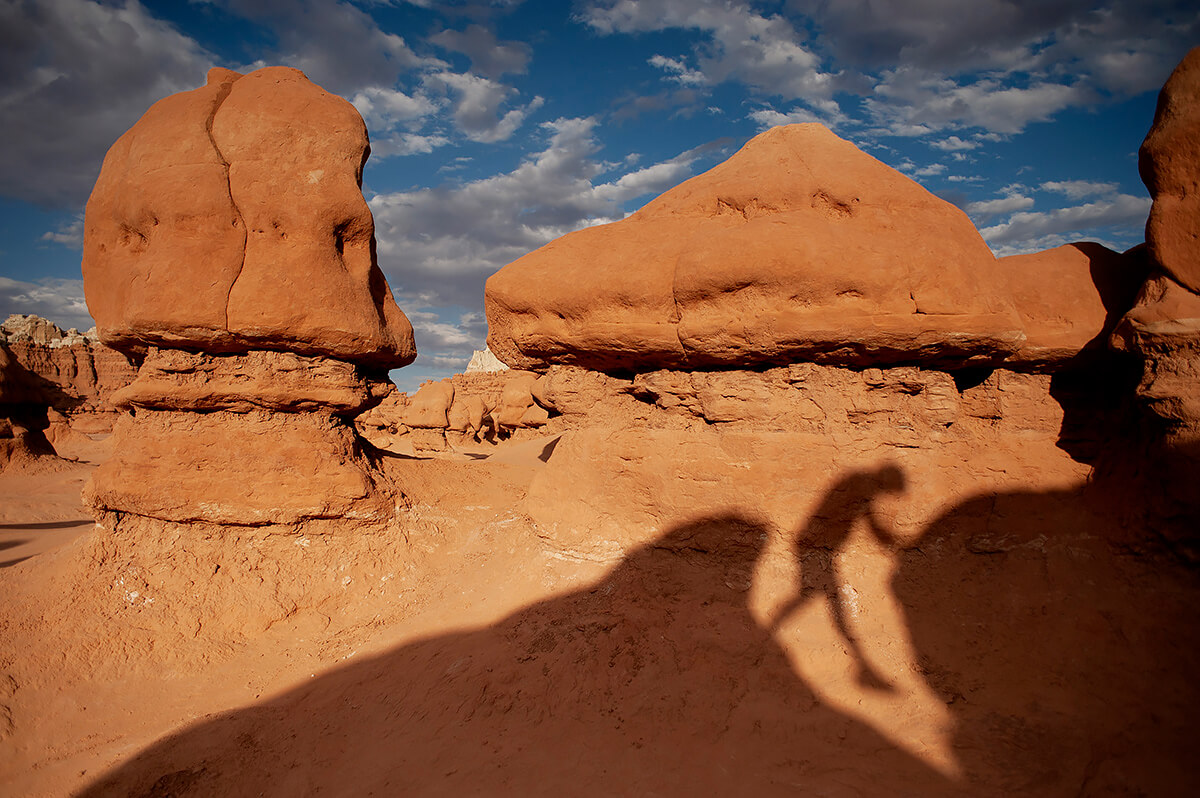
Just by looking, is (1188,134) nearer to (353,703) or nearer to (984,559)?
(984,559)

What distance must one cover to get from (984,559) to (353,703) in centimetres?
374

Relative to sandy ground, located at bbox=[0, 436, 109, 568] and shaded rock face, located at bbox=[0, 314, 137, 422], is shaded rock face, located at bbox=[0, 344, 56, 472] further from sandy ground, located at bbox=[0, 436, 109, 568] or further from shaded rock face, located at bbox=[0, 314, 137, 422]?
shaded rock face, located at bbox=[0, 314, 137, 422]

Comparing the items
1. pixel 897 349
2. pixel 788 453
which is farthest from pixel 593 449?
pixel 897 349

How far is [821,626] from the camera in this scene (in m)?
3.28

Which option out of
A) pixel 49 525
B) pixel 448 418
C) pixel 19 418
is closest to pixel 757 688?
pixel 49 525

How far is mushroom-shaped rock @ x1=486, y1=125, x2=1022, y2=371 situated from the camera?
11.3 feet

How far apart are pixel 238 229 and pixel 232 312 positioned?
65 centimetres

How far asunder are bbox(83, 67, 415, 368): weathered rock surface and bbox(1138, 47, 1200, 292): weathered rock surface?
4965 millimetres

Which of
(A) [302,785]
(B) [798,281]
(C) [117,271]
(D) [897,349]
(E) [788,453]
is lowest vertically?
(A) [302,785]

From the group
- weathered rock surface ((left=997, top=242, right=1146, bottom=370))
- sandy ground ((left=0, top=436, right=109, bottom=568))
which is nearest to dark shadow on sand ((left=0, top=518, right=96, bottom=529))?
sandy ground ((left=0, top=436, right=109, bottom=568))

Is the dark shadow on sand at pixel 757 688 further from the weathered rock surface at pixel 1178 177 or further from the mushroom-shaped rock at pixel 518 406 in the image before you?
the mushroom-shaped rock at pixel 518 406

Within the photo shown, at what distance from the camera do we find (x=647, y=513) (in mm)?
3924

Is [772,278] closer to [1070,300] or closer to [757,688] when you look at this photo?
[1070,300]

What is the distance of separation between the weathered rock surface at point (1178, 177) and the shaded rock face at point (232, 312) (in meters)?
4.96
